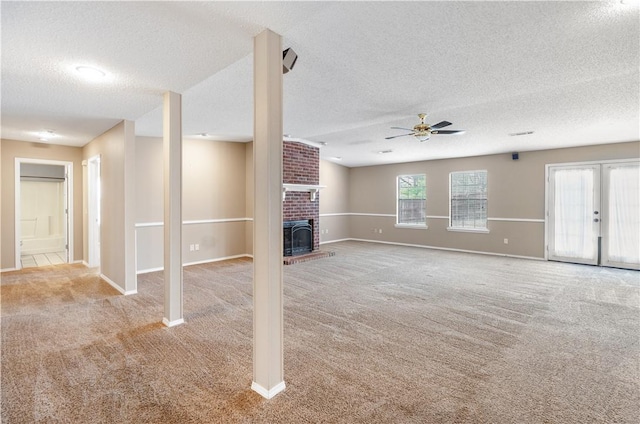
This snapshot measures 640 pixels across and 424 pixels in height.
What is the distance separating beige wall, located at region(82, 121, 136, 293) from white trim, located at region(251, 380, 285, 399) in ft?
10.0

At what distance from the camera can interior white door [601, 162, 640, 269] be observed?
5684 millimetres

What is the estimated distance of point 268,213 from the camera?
6.81 ft

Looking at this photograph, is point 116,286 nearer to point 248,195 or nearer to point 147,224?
point 147,224

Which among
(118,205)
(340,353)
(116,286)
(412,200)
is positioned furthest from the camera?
(412,200)

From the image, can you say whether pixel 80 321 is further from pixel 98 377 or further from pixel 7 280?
pixel 7 280

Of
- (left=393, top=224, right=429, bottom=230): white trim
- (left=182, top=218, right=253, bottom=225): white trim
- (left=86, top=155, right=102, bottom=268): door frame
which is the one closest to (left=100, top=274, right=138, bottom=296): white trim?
(left=86, top=155, right=102, bottom=268): door frame

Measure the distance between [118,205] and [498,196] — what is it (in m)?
7.52

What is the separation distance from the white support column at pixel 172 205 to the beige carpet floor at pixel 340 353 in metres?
0.21

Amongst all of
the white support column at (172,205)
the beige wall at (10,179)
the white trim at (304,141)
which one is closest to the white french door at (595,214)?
the white trim at (304,141)

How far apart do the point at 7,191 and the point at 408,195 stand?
28.9 ft

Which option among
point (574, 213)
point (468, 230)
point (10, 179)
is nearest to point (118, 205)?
point (10, 179)

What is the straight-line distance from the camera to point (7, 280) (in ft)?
16.5

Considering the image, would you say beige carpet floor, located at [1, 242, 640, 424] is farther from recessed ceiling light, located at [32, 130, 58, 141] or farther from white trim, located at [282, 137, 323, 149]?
white trim, located at [282, 137, 323, 149]

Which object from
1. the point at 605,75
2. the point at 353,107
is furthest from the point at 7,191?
the point at 605,75
